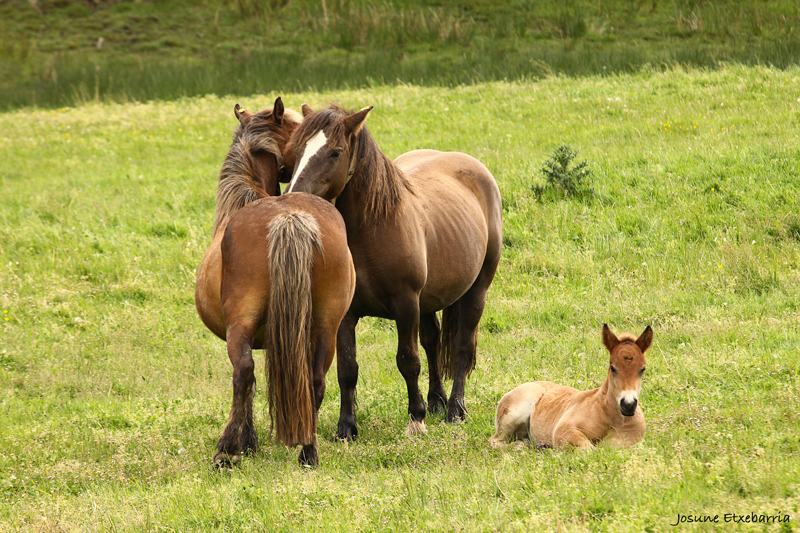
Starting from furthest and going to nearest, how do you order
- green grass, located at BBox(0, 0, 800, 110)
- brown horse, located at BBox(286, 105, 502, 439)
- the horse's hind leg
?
green grass, located at BBox(0, 0, 800, 110), the horse's hind leg, brown horse, located at BBox(286, 105, 502, 439)

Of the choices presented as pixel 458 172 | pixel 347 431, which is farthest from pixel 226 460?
pixel 458 172

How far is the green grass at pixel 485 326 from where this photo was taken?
3861mm

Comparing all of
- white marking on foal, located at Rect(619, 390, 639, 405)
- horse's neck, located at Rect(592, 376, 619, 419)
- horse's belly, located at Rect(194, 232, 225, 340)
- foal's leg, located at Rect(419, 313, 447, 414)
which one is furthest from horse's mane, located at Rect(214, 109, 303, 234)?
white marking on foal, located at Rect(619, 390, 639, 405)

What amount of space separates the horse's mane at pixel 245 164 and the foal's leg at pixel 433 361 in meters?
1.99

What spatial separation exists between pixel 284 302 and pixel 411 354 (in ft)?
5.41

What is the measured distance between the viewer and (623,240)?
998cm

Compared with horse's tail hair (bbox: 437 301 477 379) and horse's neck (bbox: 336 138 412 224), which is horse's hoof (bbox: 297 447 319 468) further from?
horse's tail hair (bbox: 437 301 477 379)

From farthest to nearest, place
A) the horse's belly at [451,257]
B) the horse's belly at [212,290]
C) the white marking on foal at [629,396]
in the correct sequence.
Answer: the horse's belly at [451,257] < the horse's belly at [212,290] < the white marking on foal at [629,396]

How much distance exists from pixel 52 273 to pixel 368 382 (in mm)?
5344

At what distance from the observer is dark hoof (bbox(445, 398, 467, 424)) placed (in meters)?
6.25

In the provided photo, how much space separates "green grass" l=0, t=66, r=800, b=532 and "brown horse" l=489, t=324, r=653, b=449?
21 centimetres

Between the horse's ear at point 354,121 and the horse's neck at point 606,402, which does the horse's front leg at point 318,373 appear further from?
the horse's neck at point 606,402

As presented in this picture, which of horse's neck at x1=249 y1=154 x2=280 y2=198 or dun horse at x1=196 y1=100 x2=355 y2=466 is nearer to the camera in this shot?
dun horse at x1=196 y1=100 x2=355 y2=466

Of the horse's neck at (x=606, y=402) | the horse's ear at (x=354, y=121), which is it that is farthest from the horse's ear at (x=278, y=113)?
the horse's neck at (x=606, y=402)
